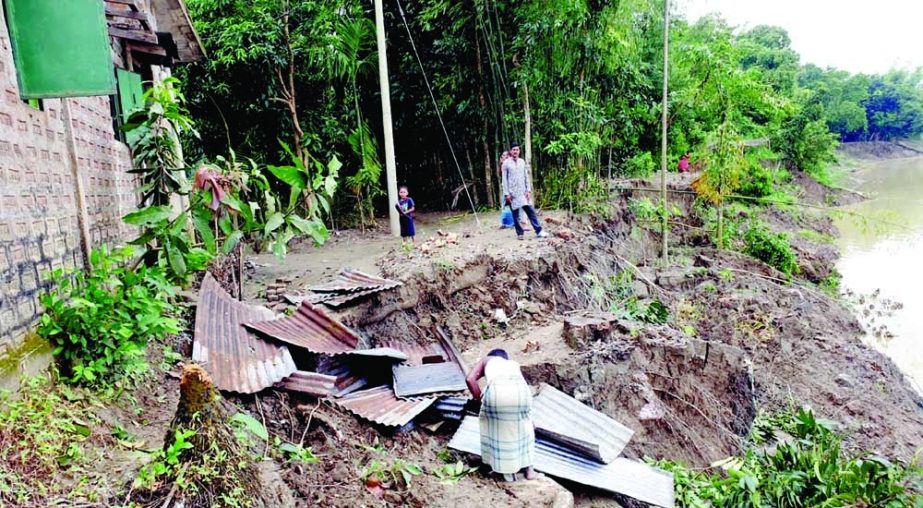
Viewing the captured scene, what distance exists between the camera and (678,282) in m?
11.0

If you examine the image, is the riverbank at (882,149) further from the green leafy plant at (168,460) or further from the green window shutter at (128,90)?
the green leafy plant at (168,460)

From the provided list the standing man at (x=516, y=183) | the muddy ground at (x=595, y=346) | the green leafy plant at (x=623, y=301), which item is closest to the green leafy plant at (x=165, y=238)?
the muddy ground at (x=595, y=346)

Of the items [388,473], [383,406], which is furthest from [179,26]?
[388,473]

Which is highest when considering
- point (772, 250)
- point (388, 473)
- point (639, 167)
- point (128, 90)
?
point (128, 90)

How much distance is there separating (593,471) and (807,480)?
1706 mm

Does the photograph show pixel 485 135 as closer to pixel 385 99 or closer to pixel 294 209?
pixel 385 99

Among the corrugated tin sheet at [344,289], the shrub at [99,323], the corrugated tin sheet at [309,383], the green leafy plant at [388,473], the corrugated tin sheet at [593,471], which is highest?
the shrub at [99,323]

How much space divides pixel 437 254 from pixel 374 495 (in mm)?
4792

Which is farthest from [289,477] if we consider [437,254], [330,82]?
[330,82]

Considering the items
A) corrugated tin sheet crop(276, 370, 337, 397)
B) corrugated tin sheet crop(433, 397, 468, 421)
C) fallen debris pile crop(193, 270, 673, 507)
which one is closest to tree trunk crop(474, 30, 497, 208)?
fallen debris pile crop(193, 270, 673, 507)

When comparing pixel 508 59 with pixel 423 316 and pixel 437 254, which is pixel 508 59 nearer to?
pixel 437 254

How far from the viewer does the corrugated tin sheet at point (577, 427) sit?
479 cm

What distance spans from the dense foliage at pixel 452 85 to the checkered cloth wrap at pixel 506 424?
7.16 metres

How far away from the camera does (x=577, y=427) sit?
5141mm
